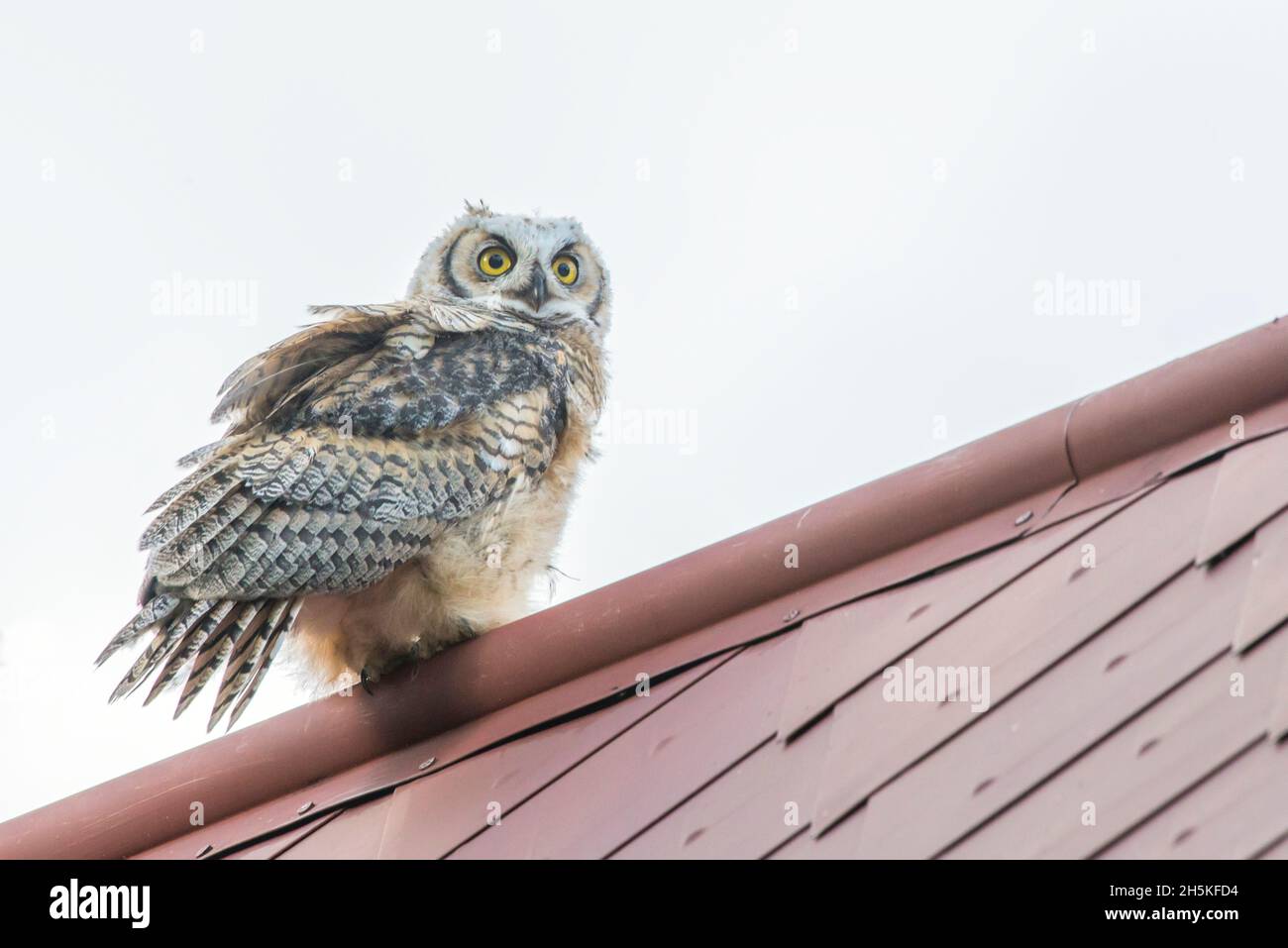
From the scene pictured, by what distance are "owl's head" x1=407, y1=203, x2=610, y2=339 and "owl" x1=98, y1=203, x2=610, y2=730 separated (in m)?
0.94

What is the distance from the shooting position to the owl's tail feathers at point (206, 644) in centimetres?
417

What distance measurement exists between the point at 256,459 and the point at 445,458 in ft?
1.71

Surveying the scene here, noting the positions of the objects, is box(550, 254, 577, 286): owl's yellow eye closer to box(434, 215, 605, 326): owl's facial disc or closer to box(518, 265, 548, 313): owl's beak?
box(434, 215, 605, 326): owl's facial disc

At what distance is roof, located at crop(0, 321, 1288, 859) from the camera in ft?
8.77

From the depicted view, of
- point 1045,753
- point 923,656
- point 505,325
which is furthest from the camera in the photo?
point 505,325

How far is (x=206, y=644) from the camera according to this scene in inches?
Answer: 167

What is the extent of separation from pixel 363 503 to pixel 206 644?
1.76 ft

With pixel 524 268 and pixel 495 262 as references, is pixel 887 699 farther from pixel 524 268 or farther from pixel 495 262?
pixel 495 262

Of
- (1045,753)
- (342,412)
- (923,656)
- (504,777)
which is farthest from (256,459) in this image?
(1045,753)

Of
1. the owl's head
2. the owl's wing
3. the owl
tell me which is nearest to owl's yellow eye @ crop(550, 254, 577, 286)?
the owl's head
